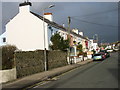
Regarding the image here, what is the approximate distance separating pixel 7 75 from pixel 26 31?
22.2 m

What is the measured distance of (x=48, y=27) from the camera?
116 feet

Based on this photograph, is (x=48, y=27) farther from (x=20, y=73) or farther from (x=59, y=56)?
(x=20, y=73)

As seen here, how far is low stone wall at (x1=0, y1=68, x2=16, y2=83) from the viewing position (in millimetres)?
13562

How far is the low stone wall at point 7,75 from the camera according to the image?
13.6m

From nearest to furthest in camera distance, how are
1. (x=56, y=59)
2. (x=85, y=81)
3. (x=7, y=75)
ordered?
1. (x=85, y=81)
2. (x=7, y=75)
3. (x=56, y=59)

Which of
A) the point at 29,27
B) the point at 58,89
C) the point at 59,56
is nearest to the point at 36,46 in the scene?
the point at 29,27

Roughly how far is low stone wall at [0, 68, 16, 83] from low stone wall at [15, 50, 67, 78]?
0.96 m

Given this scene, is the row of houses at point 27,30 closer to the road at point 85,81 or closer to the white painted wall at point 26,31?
the white painted wall at point 26,31

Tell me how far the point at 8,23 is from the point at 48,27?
800 cm

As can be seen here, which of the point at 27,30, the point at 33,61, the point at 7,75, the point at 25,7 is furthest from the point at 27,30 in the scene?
the point at 7,75

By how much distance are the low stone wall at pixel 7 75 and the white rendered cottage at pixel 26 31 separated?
755 inches

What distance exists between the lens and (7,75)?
14047 millimetres

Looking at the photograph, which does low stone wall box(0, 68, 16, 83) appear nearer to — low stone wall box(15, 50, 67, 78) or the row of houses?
low stone wall box(15, 50, 67, 78)

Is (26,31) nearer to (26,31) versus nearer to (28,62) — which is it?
(26,31)
